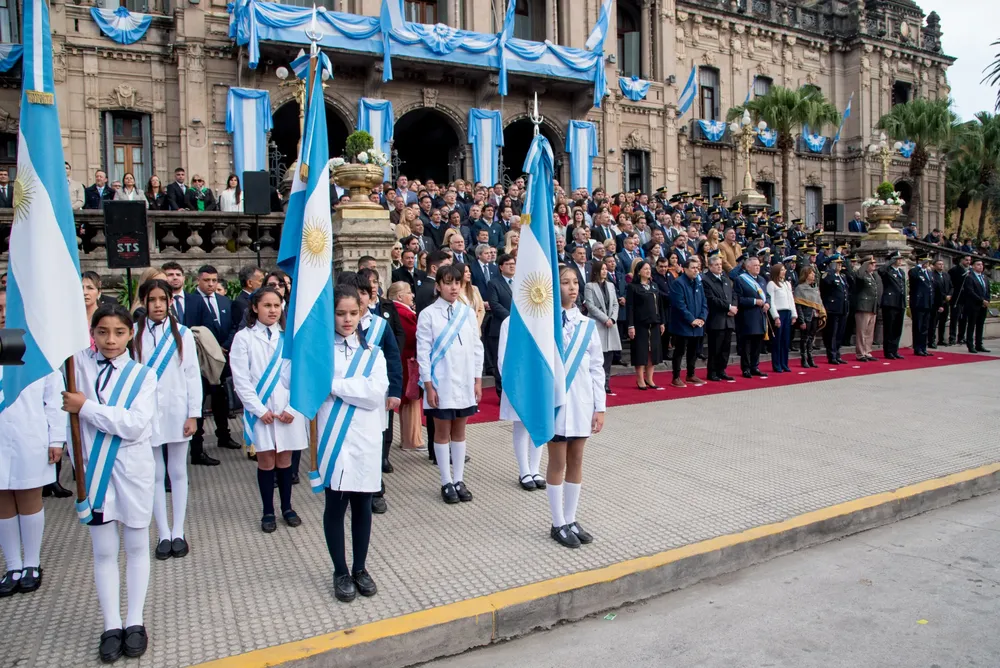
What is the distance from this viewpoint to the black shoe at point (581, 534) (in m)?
5.27

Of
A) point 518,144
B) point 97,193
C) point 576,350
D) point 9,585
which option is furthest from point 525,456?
point 518,144

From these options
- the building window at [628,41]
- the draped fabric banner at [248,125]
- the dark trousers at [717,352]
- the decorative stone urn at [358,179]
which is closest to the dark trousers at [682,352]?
the dark trousers at [717,352]

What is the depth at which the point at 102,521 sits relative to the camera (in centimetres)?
384

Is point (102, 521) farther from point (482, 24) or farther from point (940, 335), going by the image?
point (482, 24)

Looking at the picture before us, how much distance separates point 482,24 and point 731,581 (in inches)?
856

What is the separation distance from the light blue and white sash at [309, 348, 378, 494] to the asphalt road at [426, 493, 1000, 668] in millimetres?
1220

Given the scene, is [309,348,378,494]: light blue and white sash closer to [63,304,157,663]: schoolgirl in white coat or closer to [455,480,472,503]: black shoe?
[63,304,157,663]: schoolgirl in white coat

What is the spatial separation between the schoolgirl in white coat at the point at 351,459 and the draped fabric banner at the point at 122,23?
19283mm

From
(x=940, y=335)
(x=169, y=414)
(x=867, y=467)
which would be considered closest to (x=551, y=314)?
(x=169, y=414)

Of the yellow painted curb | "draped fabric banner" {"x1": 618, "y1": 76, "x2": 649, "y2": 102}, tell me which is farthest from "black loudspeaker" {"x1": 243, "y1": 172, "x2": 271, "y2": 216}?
"draped fabric banner" {"x1": 618, "y1": 76, "x2": 649, "y2": 102}

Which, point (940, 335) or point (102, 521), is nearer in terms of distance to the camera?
point (102, 521)

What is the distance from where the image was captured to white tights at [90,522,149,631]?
385 centimetres

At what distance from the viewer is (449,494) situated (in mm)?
6305

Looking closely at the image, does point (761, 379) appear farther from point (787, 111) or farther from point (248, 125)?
point (787, 111)
